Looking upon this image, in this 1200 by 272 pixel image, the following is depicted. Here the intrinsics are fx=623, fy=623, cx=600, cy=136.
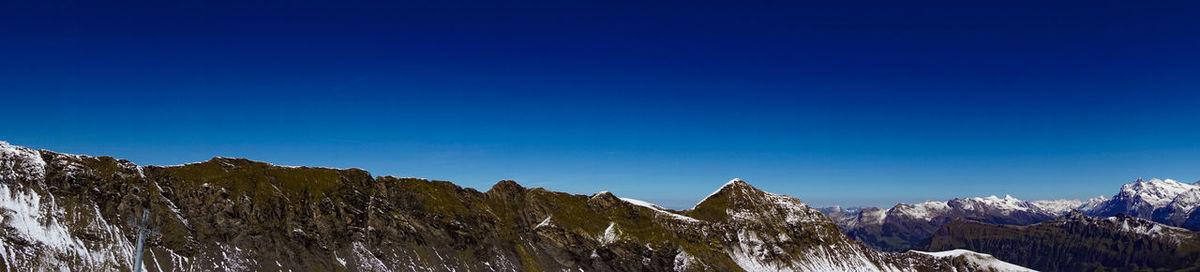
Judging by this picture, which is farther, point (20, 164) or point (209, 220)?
point (209, 220)

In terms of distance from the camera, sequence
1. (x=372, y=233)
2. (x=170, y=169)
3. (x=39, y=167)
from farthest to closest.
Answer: (x=372, y=233) < (x=170, y=169) < (x=39, y=167)

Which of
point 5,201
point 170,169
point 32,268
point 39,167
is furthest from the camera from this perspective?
point 170,169

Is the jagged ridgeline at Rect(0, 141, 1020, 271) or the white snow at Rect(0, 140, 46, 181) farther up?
the white snow at Rect(0, 140, 46, 181)

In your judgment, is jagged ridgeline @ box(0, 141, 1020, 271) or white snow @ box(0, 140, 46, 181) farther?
white snow @ box(0, 140, 46, 181)

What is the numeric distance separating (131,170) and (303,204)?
146 feet

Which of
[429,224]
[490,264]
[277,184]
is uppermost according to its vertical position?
[277,184]

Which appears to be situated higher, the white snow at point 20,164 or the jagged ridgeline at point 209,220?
the white snow at point 20,164

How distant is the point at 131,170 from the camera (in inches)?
6786

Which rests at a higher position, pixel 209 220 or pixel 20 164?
pixel 20 164

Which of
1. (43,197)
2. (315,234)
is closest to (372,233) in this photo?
(315,234)

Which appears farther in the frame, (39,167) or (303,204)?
(303,204)

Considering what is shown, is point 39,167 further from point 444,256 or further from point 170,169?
point 444,256

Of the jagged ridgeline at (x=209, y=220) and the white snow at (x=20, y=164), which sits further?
the white snow at (x=20, y=164)

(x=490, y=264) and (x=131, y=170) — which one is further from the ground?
(x=131, y=170)
